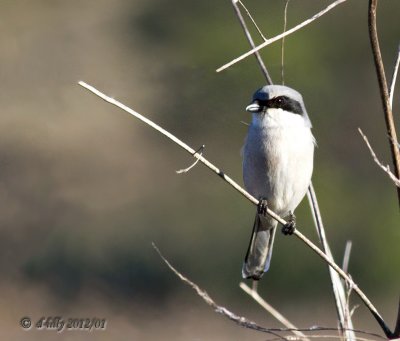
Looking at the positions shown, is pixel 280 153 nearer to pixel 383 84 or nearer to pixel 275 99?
pixel 275 99

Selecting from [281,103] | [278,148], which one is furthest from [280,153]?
[281,103]

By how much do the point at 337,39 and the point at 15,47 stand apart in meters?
4.66

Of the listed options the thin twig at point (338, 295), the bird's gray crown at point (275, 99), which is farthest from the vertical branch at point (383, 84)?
the bird's gray crown at point (275, 99)

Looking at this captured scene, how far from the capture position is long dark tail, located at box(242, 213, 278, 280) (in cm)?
402

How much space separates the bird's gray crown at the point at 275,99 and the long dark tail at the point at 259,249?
0.58m

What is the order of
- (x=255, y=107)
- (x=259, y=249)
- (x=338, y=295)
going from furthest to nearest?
1. (x=259, y=249)
2. (x=255, y=107)
3. (x=338, y=295)

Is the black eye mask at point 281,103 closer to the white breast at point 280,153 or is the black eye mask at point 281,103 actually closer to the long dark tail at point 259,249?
the white breast at point 280,153

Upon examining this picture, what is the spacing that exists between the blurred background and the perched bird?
10.9 feet

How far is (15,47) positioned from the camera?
40.4 ft

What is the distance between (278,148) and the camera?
3793mm

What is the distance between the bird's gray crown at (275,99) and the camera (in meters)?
3.72

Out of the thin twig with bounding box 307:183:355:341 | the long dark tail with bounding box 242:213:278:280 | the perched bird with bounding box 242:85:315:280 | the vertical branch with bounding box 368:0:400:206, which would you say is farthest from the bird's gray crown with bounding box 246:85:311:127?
the vertical branch with bounding box 368:0:400:206

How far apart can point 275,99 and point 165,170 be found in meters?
7.16

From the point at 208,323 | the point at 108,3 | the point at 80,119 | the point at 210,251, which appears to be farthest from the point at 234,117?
the point at 108,3
